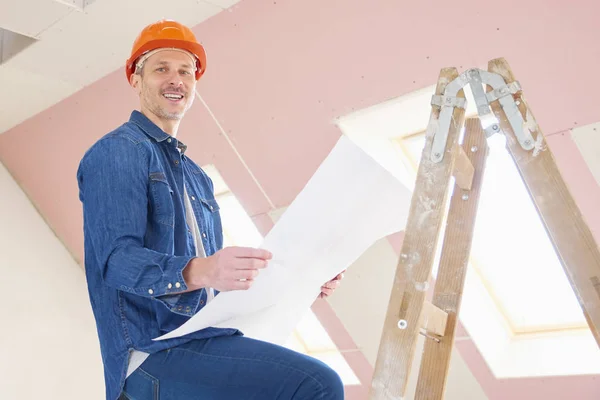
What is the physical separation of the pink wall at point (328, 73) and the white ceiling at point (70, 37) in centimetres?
7

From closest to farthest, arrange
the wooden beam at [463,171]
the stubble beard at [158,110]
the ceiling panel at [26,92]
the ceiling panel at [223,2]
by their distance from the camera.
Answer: the wooden beam at [463,171] < the stubble beard at [158,110] < the ceiling panel at [223,2] < the ceiling panel at [26,92]

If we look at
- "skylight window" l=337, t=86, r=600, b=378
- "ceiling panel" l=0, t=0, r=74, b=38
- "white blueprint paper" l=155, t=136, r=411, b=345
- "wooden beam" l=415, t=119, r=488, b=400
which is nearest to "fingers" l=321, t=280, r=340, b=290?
"white blueprint paper" l=155, t=136, r=411, b=345

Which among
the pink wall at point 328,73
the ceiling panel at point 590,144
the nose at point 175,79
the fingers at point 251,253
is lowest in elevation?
the fingers at point 251,253

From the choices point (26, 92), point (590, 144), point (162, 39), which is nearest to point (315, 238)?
point (162, 39)

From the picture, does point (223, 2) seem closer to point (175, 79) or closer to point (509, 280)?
point (175, 79)

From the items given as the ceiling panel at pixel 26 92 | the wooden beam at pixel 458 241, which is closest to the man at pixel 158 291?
the wooden beam at pixel 458 241

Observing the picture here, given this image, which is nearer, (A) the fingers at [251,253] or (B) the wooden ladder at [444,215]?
(A) the fingers at [251,253]

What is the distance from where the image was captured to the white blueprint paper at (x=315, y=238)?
1.26 meters

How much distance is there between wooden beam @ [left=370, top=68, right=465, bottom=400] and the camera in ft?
4.03

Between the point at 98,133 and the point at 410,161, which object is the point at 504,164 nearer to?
the point at 410,161

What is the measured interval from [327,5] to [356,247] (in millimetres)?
1360

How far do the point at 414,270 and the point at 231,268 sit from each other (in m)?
0.33

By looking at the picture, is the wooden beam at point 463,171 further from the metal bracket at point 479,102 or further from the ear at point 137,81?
the ear at point 137,81

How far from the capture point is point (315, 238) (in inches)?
52.0
